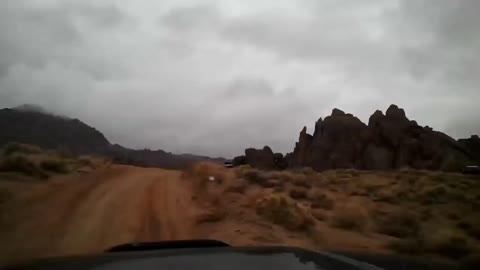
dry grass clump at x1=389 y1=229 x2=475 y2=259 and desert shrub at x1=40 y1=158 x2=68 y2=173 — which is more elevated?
desert shrub at x1=40 y1=158 x2=68 y2=173

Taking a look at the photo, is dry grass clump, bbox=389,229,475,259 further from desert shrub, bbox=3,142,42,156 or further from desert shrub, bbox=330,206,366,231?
desert shrub, bbox=3,142,42,156

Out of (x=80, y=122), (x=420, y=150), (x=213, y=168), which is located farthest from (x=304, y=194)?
(x=80, y=122)

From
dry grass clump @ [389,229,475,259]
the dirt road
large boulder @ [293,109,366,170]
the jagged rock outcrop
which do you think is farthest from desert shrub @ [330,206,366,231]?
the jagged rock outcrop

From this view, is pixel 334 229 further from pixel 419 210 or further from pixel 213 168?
pixel 213 168

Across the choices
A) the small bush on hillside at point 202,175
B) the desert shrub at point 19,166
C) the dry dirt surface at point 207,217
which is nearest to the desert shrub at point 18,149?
the desert shrub at point 19,166

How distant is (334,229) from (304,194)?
6142 mm

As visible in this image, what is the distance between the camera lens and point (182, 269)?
3.08 metres

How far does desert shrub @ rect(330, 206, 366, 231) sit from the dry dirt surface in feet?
0.14

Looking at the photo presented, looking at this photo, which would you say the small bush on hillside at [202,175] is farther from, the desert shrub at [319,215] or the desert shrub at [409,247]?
the desert shrub at [409,247]

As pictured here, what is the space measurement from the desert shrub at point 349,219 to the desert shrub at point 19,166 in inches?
526

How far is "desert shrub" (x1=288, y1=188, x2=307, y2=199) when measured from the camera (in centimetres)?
2047

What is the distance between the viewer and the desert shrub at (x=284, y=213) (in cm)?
1444

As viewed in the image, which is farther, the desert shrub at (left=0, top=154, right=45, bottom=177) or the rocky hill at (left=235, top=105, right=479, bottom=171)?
the rocky hill at (left=235, top=105, right=479, bottom=171)

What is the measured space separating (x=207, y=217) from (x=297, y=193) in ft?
22.7
